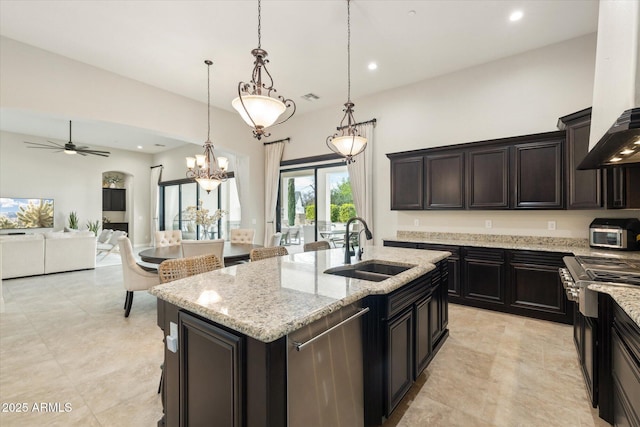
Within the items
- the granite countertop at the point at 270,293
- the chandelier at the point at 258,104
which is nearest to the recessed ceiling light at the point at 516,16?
the chandelier at the point at 258,104

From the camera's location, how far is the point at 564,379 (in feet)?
7.61

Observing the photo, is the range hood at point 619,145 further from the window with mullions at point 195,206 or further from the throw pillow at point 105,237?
the throw pillow at point 105,237

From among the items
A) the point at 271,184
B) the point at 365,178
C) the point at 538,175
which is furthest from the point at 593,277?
Result: the point at 271,184

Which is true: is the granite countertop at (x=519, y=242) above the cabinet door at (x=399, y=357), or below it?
above

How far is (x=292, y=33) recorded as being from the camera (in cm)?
355

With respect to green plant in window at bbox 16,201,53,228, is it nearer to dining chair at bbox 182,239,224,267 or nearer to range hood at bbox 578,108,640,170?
dining chair at bbox 182,239,224,267

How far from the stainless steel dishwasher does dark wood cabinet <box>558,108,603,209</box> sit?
10.7 ft

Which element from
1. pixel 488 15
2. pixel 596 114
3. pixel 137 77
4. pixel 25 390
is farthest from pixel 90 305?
pixel 488 15

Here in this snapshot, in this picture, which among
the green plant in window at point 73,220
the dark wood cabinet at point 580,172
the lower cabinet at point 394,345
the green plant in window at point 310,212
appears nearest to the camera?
the lower cabinet at point 394,345

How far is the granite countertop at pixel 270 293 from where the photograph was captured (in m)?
1.15

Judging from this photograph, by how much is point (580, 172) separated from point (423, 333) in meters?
2.81

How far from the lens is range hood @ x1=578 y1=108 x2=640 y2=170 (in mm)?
1354

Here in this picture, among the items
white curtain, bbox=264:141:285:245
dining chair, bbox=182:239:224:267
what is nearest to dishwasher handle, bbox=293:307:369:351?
dining chair, bbox=182:239:224:267

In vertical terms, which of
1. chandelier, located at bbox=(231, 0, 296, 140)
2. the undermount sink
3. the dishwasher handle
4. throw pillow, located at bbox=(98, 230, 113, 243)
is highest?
chandelier, located at bbox=(231, 0, 296, 140)
